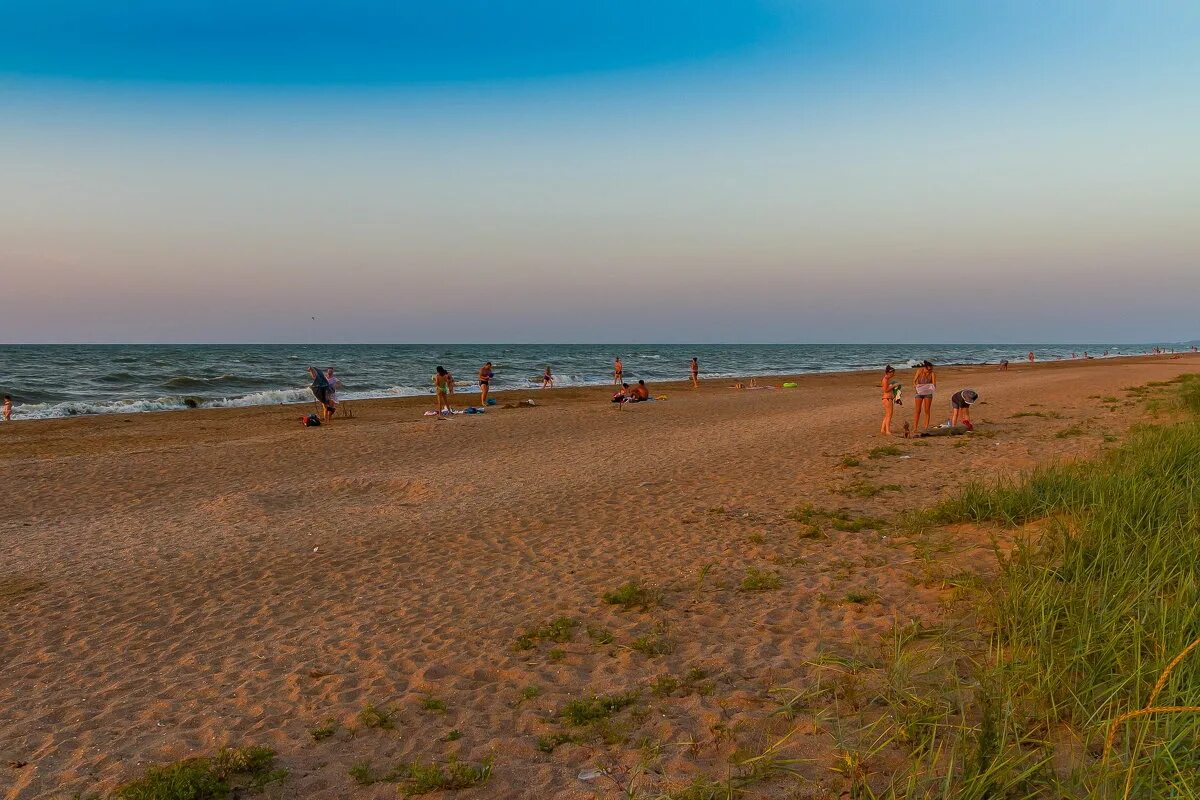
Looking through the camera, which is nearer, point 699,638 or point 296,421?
point 699,638

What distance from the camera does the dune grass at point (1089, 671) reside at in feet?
9.78

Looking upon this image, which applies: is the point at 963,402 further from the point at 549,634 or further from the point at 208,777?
the point at 208,777

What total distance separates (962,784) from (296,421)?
2358cm

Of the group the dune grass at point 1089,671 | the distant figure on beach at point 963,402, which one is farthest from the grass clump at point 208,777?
the distant figure on beach at point 963,402

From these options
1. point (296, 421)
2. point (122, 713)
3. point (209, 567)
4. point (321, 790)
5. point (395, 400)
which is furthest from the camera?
point (395, 400)

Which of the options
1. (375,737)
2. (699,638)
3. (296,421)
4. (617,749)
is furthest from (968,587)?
(296,421)

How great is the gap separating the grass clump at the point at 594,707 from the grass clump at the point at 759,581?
2.23 meters

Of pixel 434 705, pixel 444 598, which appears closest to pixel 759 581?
pixel 444 598

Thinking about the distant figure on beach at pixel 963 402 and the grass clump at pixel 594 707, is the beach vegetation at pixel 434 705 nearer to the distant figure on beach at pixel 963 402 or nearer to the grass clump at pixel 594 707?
the grass clump at pixel 594 707

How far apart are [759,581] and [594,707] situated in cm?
269

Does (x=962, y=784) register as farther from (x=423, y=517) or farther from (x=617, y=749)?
(x=423, y=517)

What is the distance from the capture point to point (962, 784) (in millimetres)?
3068

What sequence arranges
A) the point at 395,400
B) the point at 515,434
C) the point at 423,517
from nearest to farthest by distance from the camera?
the point at 423,517, the point at 515,434, the point at 395,400

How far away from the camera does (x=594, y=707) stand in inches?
174
